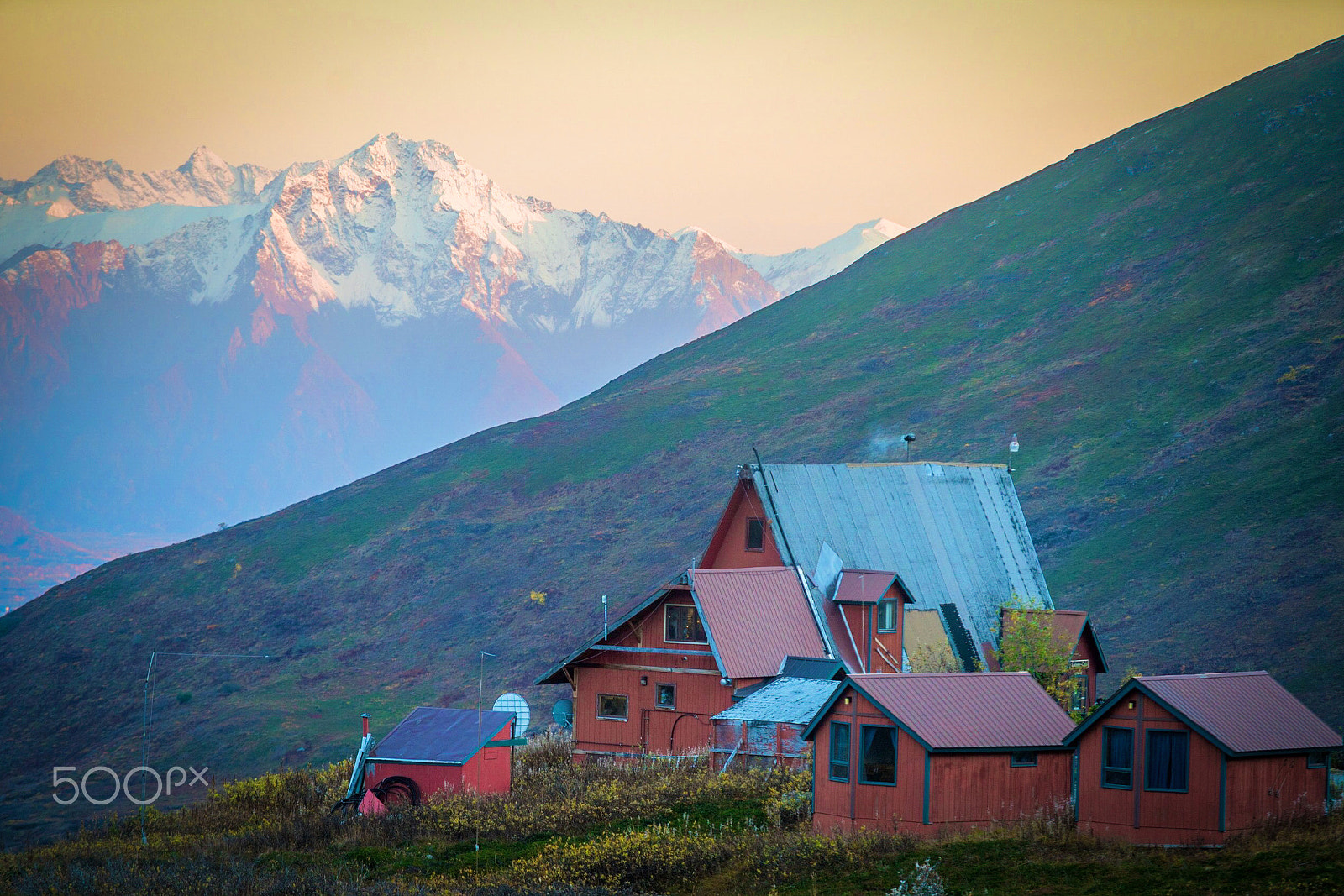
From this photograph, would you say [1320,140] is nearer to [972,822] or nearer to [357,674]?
[357,674]

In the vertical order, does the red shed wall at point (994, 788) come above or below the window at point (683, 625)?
below

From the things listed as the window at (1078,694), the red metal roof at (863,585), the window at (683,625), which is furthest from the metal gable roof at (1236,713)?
the window at (1078,694)

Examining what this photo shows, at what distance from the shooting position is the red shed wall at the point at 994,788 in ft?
83.6

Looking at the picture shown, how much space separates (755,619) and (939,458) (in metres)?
53.4

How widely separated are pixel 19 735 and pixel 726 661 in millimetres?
67071

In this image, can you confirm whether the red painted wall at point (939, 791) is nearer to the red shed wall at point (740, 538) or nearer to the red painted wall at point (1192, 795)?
the red painted wall at point (1192, 795)

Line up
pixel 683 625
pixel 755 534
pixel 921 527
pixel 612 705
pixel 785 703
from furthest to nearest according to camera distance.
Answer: pixel 921 527 → pixel 755 534 → pixel 612 705 → pixel 683 625 → pixel 785 703

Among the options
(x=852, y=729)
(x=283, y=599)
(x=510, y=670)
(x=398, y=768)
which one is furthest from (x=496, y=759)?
(x=283, y=599)

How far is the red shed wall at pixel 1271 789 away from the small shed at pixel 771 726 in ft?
40.3

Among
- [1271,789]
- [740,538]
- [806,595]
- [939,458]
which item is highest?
[939,458]

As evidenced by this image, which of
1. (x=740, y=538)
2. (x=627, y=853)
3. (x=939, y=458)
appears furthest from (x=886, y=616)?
(x=939, y=458)

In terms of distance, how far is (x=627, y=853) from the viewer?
25.8 m

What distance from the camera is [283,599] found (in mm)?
104938

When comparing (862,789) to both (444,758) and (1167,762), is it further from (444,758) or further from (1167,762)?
(444,758)
